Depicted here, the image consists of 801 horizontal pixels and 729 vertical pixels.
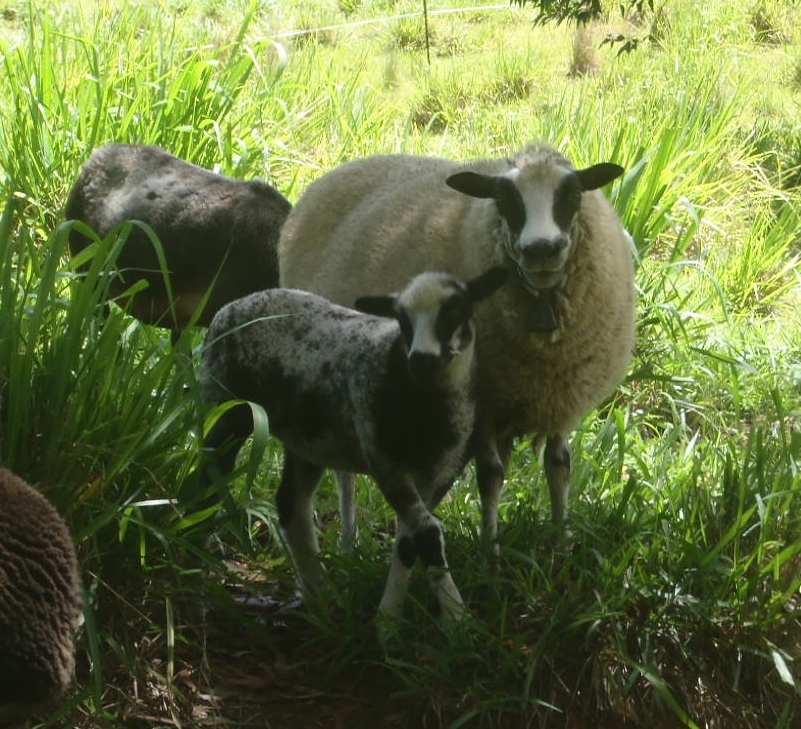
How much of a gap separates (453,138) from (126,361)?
4704mm

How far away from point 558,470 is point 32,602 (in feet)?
6.36

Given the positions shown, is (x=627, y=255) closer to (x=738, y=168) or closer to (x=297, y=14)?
(x=738, y=168)

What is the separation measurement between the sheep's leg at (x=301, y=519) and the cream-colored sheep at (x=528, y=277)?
541 millimetres

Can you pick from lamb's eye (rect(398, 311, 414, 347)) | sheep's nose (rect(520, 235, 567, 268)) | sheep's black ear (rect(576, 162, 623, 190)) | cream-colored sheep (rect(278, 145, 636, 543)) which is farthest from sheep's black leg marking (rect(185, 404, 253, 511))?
sheep's black ear (rect(576, 162, 623, 190))

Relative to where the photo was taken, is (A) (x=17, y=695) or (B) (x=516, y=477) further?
(B) (x=516, y=477)

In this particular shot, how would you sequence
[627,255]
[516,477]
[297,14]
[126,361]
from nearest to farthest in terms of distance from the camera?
[126,361]
[627,255]
[516,477]
[297,14]

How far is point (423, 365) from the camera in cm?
313

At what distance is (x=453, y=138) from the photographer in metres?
8.00

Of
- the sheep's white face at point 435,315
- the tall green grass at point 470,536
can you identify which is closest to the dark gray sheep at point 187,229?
the tall green grass at point 470,536

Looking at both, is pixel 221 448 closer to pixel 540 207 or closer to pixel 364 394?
pixel 364 394

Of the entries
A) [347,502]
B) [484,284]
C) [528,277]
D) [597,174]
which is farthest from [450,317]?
[347,502]

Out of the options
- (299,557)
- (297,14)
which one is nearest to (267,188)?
(299,557)

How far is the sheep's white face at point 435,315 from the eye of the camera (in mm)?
3150

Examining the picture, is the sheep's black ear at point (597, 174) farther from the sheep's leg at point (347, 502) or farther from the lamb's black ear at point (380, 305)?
the sheep's leg at point (347, 502)
